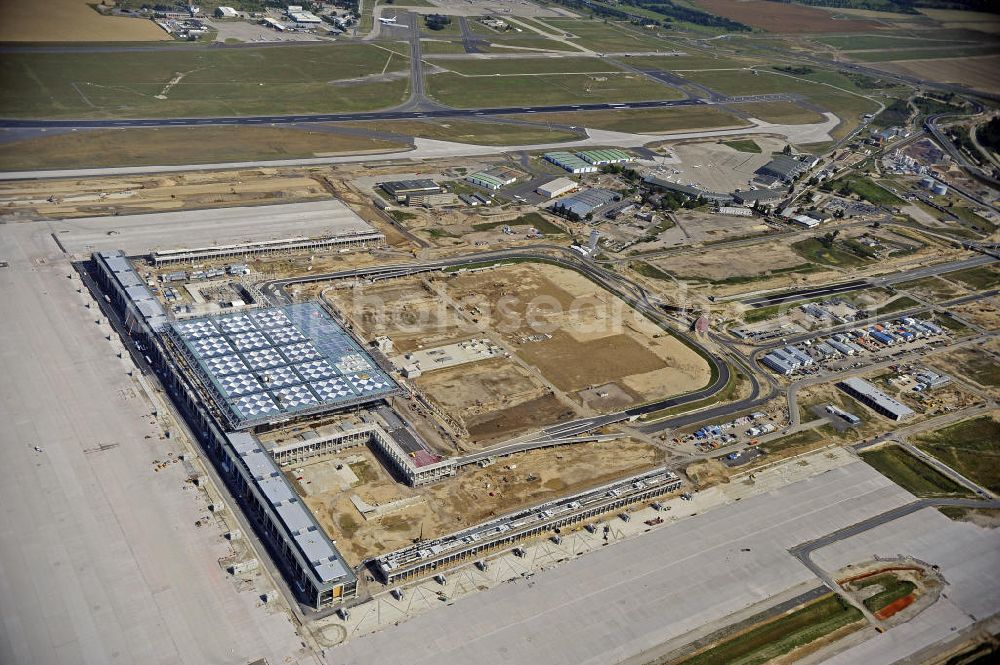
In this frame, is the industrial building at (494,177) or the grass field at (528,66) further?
the grass field at (528,66)

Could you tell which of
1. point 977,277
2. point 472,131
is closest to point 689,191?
point 472,131

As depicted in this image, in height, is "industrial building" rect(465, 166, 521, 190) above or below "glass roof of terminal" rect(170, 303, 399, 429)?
above

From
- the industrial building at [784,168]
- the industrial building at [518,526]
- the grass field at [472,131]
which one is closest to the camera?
the industrial building at [518,526]

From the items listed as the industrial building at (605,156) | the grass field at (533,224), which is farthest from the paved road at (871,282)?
the industrial building at (605,156)

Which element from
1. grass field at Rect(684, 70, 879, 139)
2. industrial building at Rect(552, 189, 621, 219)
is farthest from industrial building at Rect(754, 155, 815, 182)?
grass field at Rect(684, 70, 879, 139)

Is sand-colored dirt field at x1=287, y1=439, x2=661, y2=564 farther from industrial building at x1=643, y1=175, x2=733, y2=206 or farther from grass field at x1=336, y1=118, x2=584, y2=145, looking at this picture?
grass field at x1=336, y1=118, x2=584, y2=145

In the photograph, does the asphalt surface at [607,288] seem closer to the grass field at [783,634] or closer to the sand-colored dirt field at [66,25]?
the grass field at [783,634]

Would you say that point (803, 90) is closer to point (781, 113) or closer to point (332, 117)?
point (781, 113)
